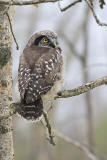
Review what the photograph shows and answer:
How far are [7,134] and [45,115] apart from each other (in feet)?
1.49

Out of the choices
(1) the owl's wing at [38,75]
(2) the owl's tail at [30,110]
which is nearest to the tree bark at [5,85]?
(2) the owl's tail at [30,110]

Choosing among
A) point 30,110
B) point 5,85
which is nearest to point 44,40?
point 30,110

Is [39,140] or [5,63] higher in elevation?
[5,63]

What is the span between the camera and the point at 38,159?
27.9 feet

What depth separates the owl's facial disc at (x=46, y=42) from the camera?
17.3 feet

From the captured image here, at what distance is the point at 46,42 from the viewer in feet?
17.4

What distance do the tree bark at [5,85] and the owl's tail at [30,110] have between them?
0.16 m

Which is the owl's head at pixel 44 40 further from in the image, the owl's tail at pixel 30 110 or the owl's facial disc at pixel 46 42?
the owl's tail at pixel 30 110

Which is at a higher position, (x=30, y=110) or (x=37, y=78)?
(x=37, y=78)

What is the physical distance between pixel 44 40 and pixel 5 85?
1.53 metres

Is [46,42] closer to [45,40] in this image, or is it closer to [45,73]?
[45,40]

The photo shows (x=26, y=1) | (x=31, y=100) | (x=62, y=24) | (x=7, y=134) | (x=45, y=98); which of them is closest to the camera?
(x=26, y=1)

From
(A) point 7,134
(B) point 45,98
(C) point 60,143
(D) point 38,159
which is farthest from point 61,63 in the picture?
(C) point 60,143

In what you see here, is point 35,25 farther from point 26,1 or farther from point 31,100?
point 26,1
